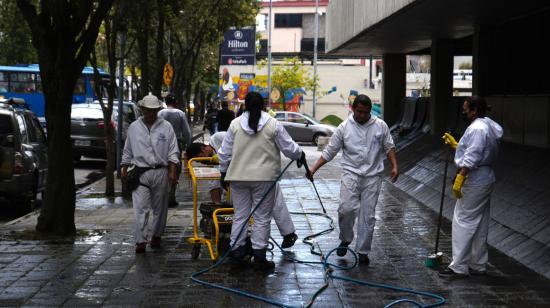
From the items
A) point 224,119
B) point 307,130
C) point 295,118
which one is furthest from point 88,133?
point 295,118

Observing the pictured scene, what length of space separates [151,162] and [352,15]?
39.4 ft

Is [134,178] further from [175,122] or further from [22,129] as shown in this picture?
[22,129]

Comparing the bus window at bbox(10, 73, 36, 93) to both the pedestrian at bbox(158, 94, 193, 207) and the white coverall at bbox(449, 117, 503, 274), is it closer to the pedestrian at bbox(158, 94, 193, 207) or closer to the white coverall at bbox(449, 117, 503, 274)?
the pedestrian at bbox(158, 94, 193, 207)

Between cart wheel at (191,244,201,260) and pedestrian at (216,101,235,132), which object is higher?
pedestrian at (216,101,235,132)

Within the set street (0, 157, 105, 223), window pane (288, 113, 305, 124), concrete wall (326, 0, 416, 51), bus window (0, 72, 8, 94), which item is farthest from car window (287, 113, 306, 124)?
street (0, 157, 105, 223)

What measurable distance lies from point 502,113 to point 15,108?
8.44 meters

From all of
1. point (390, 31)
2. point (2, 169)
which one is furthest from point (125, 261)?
point (390, 31)

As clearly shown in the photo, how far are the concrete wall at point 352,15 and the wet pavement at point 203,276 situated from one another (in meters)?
4.86

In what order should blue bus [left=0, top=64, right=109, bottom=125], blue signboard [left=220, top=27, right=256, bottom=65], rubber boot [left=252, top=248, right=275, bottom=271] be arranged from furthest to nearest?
blue signboard [left=220, top=27, right=256, bottom=65] < blue bus [left=0, top=64, right=109, bottom=125] < rubber boot [left=252, top=248, right=275, bottom=271]

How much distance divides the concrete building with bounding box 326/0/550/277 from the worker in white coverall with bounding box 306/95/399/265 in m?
1.60

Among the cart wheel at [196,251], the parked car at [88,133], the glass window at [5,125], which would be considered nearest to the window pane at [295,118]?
the parked car at [88,133]

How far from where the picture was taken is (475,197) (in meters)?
8.00

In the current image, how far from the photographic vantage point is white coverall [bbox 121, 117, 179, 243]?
30.4 ft

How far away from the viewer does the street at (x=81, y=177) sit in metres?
14.2
